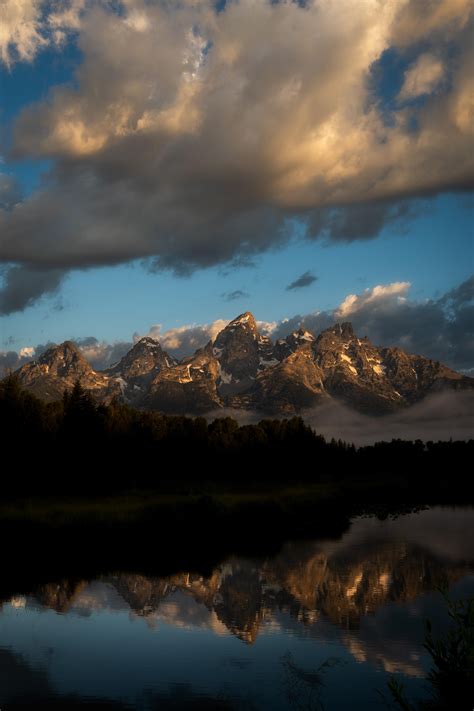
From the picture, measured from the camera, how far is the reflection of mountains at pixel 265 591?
38406 mm

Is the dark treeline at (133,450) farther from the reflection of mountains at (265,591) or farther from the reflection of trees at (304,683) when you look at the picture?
the reflection of trees at (304,683)

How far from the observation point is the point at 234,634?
3447 cm

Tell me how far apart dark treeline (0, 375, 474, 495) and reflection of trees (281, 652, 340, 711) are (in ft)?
210

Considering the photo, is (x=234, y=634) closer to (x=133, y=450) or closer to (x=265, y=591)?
(x=265, y=591)

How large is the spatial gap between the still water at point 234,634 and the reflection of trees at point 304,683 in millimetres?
42

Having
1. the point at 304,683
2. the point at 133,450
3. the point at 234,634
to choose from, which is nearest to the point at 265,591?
the point at 234,634

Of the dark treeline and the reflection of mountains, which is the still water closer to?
the reflection of mountains

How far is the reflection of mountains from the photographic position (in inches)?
1512

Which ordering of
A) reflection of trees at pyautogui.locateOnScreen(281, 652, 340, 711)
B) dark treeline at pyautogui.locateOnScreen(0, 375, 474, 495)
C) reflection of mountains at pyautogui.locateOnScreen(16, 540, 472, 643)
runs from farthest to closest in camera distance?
dark treeline at pyautogui.locateOnScreen(0, 375, 474, 495) < reflection of mountains at pyautogui.locateOnScreen(16, 540, 472, 643) < reflection of trees at pyautogui.locateOnScreen(281, 652, 340, 711)

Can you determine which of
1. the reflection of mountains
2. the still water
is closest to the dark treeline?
the reflection of mountains

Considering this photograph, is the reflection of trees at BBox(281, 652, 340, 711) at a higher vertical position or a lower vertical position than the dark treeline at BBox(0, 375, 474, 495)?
lower

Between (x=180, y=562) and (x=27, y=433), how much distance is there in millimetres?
46303

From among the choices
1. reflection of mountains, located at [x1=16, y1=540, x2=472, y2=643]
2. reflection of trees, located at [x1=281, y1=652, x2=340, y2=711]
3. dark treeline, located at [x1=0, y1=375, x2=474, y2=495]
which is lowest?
reflection of mountains, located at [x1=16, y1=540, x2=472, y2=643]

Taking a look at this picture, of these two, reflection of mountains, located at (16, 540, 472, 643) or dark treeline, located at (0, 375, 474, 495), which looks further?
dark treeline, located at (0, 375, 474, 495)
